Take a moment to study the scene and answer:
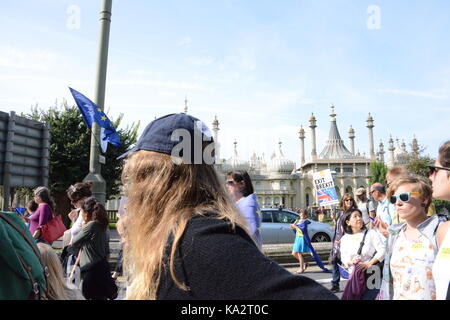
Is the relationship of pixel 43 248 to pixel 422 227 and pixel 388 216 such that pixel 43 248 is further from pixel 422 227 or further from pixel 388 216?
pixel 388 216

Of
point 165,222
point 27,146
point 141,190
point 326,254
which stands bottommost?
point 326,254

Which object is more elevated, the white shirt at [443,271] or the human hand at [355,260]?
the white shirt at [443,271]

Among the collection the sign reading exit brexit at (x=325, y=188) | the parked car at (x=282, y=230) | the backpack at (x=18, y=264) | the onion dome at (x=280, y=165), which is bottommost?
the parked car at (x=282, y=230)

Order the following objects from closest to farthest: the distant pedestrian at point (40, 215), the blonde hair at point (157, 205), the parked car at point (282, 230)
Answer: the blonde hair at point (157, 205), the distant pedestrian at point (40, 215), the parked car at point (282, 230)

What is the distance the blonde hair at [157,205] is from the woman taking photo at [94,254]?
142 inches

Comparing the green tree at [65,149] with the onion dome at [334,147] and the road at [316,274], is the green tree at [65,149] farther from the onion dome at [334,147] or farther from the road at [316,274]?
the onion dome at [334,147]

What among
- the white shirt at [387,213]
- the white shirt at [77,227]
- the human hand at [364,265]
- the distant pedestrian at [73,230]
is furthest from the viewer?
the white shirt at [387,213]

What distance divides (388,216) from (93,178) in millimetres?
5537

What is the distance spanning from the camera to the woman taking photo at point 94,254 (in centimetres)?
471

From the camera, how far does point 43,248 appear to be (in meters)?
2.41

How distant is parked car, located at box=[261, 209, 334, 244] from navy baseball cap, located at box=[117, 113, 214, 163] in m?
13.2

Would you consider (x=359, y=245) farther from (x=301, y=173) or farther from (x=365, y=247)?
(x=301, y=173)

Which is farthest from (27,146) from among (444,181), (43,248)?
(444,181)

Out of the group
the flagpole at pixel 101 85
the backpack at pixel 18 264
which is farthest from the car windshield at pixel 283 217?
the backpack at pixel 18 264
